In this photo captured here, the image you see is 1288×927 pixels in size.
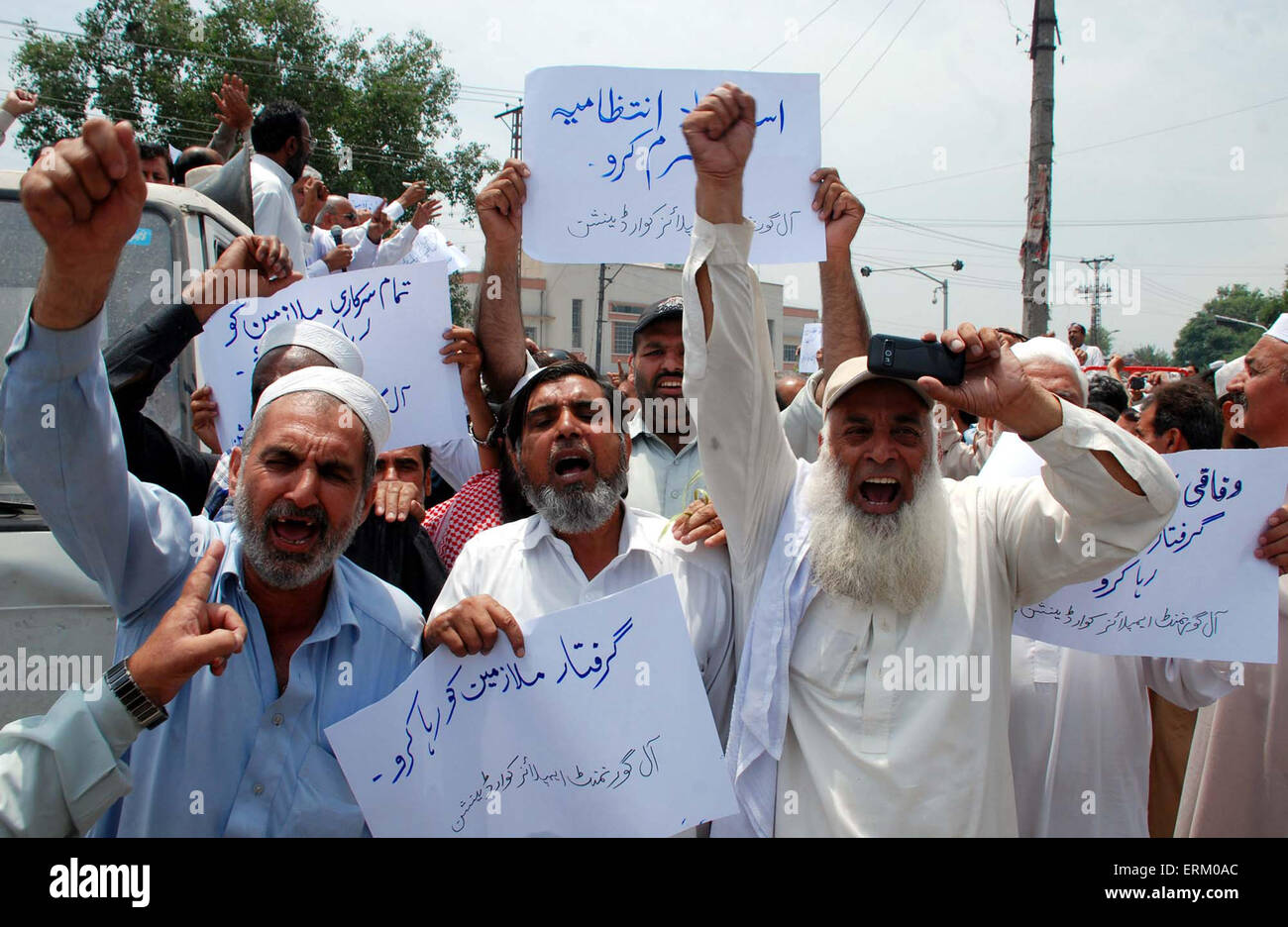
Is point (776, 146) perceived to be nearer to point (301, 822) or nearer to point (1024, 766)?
point (1024, 766)

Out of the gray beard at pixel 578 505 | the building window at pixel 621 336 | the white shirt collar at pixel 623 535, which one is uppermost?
the building window at pixel 621 336

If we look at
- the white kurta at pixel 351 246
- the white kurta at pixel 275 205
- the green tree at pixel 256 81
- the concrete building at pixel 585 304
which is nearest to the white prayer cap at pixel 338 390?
the white kurta at pixel 275 205

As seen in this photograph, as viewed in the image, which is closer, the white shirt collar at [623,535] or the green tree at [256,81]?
the white shirt collar at [623,535]

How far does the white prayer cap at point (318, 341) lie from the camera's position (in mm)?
2816

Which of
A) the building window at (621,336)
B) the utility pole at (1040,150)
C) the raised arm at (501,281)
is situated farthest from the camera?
the building window at (621,336)

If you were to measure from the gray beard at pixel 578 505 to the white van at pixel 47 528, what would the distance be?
1.32 metres

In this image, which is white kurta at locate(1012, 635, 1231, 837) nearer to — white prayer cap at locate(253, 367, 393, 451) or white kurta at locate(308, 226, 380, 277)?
white prayer cap at locate(253, 367, 393, 451)

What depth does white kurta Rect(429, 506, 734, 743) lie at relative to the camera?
246 centimetres

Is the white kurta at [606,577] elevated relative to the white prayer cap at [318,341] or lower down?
lower down

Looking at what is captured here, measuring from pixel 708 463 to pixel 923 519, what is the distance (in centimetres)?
57

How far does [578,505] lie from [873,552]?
2.66 ft

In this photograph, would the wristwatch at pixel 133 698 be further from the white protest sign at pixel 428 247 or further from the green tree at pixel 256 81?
the green tree at pixel 256 81

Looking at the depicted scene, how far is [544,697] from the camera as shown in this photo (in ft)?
6.93

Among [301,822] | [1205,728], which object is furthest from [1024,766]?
[301,822]
